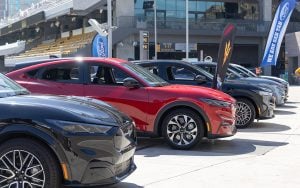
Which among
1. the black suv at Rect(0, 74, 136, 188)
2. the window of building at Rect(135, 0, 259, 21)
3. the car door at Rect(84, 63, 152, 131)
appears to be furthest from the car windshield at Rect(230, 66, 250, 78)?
the window of building at Rect(135, 0, 259, 21)

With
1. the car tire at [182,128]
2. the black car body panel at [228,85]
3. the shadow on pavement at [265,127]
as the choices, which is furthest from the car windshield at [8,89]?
the shadow on pavement at [265,127]

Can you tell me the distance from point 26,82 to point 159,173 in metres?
3.72

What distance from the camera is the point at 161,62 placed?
38.5 feet

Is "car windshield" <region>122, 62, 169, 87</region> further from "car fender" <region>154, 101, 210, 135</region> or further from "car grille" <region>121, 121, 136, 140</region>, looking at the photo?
"car grille" <region>121, 121, 136, 140</region>

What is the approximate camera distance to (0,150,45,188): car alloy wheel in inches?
213

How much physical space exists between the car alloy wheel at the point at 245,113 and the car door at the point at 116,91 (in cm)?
399

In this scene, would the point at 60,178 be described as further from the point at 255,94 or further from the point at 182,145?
the point at 255,94

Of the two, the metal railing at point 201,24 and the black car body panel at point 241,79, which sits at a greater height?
the metal railing at point 201,24

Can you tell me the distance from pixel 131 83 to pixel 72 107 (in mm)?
3639

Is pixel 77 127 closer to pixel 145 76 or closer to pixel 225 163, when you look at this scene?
pixel 225 163

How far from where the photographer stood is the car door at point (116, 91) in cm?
943

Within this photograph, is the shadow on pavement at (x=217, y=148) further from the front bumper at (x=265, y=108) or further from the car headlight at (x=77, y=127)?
the car headlight at (x=77, y=127)

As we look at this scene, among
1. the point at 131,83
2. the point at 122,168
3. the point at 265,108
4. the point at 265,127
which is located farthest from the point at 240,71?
the point at 122,168

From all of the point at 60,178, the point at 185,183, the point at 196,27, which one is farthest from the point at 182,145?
the point at 196,27
